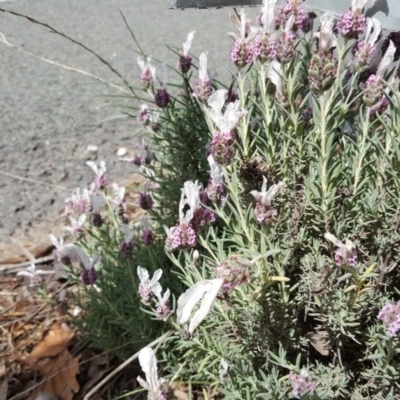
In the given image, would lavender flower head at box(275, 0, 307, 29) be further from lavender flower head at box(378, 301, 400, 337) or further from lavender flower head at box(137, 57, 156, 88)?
lavender flower head at box(378, 301, 400, 337)

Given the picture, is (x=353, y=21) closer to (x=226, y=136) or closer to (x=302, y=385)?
(x=226, y=136)

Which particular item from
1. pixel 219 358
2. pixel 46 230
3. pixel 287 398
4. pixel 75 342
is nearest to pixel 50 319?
pixel 75 342

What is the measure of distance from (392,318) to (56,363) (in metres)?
1.31

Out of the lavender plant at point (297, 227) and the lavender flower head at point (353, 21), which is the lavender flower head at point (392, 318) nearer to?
the lavender plant at point (297, 227)

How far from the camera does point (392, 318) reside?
1.10 meters

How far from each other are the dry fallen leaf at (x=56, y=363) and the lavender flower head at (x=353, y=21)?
4.08ft

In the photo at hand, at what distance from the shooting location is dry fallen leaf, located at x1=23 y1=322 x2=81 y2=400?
2012mm

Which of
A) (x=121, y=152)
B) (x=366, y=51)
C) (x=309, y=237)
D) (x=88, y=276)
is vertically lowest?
(x=121, y=152)

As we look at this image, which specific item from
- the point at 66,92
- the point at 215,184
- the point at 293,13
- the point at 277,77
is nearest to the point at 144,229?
the point at 215,184

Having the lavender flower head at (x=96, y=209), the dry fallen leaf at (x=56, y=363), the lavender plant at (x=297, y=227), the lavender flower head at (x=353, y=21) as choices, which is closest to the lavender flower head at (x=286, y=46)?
the lavender plant at (x=297, y=227)

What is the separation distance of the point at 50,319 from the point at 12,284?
0.26 metres

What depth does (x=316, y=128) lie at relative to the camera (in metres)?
1.47

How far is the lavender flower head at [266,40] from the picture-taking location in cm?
142

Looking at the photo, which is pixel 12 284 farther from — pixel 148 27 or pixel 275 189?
pixel 148 27
